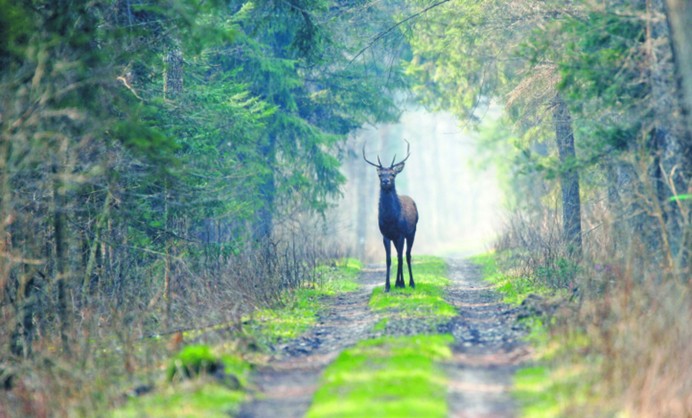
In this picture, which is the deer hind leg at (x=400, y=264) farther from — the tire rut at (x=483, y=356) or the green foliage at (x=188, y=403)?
the green foliage at (x=188, y=403)

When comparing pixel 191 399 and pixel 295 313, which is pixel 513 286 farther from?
pixel 191 399

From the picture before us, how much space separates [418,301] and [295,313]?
2262mm

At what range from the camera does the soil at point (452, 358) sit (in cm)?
887

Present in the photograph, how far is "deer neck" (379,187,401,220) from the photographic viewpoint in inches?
694

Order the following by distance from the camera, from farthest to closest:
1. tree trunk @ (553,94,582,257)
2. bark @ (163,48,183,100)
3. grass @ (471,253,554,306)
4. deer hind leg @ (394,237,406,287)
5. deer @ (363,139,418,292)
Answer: tree trunk @ (553,94,582,257) < deer hind leg @ (394,237,406,287) < deer @ (363,139,418,292) < bark @ (163,48,183,100) < grass @ (471,253,554,306)

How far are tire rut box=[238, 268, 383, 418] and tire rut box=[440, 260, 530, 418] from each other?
1.55 metres

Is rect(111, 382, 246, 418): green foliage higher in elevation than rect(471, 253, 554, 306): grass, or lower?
lower

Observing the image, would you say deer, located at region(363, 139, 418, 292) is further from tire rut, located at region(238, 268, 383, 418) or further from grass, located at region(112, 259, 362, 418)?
grass, located at region(112, 259, 362, 418)

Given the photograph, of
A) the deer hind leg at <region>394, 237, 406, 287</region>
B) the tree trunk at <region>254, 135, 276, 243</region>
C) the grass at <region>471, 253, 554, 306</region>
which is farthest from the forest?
the tree trunk at <region>254, 135, 276, 243</region>

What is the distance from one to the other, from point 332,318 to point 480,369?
5.02 m

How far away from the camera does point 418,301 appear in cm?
1549

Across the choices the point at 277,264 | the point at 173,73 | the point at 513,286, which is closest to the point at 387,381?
the point at 277,264

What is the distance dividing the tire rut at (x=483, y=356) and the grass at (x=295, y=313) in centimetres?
250

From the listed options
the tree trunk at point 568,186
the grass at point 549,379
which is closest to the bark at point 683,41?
the grass at point 549,379
